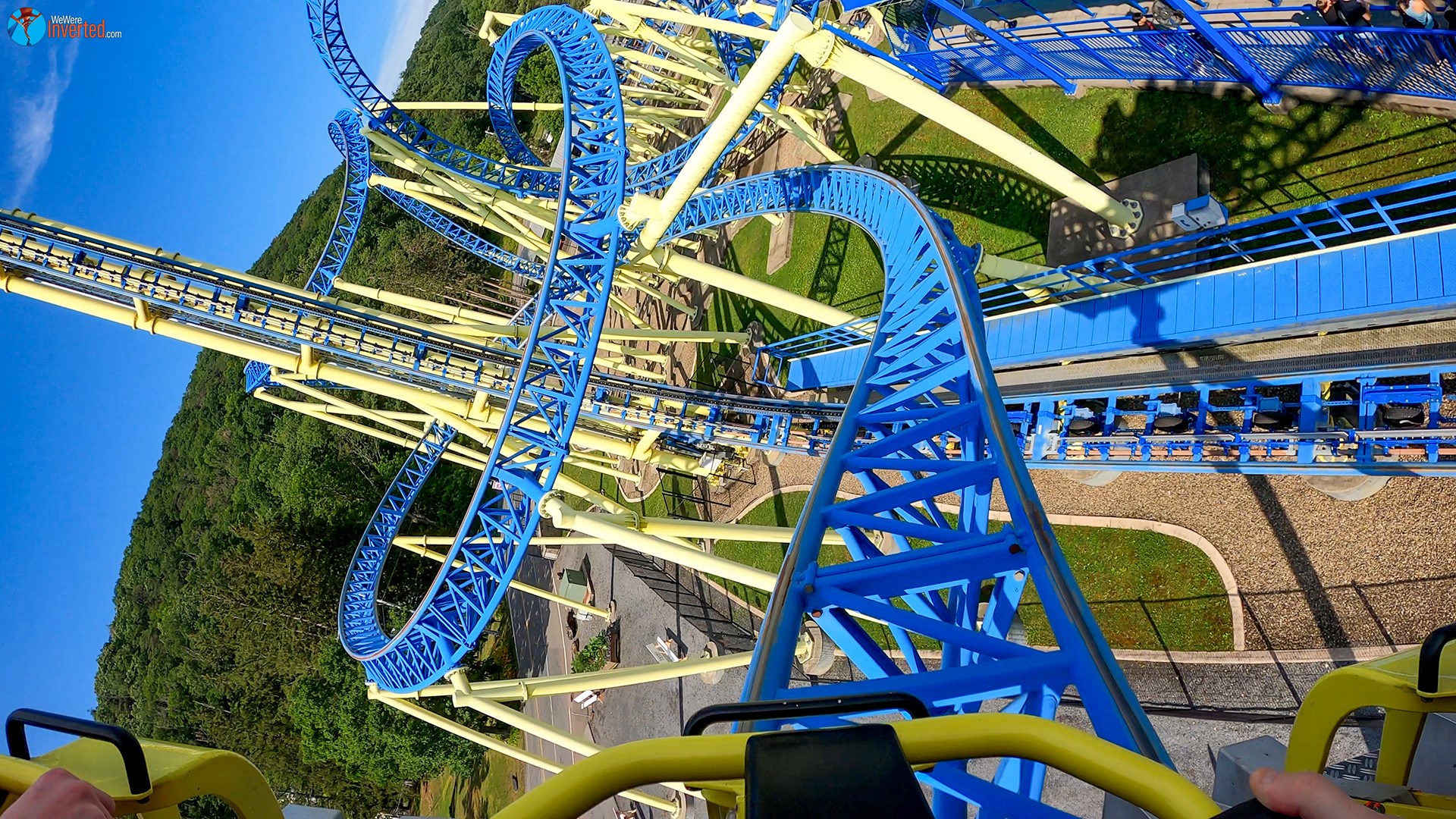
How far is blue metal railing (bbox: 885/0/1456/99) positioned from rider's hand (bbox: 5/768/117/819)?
10.5 m

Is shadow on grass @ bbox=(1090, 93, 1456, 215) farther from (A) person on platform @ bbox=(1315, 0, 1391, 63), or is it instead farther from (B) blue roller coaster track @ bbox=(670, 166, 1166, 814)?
(B) blue roller coaster track @ bbox=(670, 166, 1166, 814)

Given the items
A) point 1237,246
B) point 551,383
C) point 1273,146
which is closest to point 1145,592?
point 1237,246

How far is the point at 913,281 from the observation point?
8625 mm

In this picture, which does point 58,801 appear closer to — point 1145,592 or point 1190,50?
point 1145,592

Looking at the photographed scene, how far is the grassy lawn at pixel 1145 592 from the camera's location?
32.1ft

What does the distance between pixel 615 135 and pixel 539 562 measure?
1892 centimetres

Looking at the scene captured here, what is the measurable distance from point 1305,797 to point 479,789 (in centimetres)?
3113

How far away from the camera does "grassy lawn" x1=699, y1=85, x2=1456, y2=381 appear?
31.6ft

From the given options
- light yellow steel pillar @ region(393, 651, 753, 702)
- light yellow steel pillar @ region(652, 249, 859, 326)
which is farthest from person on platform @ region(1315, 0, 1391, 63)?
light yellow steel pillar @ region(393, 651, 753, 702)

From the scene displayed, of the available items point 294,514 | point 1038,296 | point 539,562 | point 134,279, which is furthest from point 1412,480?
point 294,514

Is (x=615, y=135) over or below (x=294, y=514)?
over

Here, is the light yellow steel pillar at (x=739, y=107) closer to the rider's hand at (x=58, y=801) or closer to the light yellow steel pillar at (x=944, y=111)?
the light yellow steel pillar at (x=944, y=111)

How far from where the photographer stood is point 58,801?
5.38ft

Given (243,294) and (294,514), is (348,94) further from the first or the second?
(294,514)
